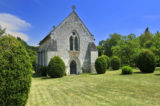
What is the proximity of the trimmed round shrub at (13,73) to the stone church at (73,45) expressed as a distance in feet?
44.8

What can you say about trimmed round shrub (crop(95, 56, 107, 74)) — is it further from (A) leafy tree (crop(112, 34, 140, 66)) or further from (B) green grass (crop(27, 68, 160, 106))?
(A) leafy tree (crop(112, 34, 140, 66))

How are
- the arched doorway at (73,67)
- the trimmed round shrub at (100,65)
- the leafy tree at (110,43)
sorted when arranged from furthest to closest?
the leafy tree at (110,43) → the arched doorway at (73,67) → the trimmed round shrub at (100,65)

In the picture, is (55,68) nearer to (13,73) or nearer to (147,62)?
(13,73)

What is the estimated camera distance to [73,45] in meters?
20.7

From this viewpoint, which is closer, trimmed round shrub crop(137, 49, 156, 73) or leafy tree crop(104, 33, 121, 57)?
trimmed round shrub crop(137, 49, 156, 73)

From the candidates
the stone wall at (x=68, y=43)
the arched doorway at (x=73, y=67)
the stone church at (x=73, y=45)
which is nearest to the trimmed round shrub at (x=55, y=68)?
the stone wall at (x=68, y=43)

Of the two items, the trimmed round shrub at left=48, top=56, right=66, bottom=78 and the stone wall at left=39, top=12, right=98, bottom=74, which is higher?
the stone wall at left=39, top=12, right=98, bottom=74

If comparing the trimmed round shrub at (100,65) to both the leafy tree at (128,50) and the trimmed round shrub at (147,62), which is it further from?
the leafy tree at (128,50)

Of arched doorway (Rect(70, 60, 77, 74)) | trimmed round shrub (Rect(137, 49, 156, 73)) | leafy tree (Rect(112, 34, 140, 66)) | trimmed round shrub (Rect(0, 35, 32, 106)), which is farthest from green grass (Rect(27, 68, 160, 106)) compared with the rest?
leafy tree (Rect(112, 34, 140, 66))

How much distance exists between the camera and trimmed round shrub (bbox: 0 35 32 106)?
4483mm

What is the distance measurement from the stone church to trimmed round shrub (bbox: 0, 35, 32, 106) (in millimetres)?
13664

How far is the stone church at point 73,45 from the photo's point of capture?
19500 millimetres

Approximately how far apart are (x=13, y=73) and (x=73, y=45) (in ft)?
53.7

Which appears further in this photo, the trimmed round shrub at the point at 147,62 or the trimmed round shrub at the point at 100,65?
the trimmed round shrub at the point at 100,65
